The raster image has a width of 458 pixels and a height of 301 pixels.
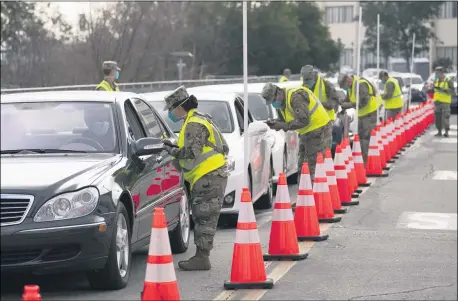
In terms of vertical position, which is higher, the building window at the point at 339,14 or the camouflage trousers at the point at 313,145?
the building window at the point at 339,14

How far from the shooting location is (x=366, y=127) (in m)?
21.9

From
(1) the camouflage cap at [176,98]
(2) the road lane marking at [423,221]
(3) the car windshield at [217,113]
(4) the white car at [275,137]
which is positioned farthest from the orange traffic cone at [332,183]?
(1) the camouflage cap at [176,98]

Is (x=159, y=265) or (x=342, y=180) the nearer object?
→ (x=159, y=265)

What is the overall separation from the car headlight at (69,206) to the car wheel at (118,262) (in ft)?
1.04

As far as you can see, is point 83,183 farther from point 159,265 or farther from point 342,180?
point 342,180

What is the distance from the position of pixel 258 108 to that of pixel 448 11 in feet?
281

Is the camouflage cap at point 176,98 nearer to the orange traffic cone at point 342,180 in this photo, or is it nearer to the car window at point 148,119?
the car window at point 148,119

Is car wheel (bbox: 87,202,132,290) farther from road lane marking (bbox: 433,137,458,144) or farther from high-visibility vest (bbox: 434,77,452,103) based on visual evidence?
high-visibility vest (bbox: 434,77,452,103)

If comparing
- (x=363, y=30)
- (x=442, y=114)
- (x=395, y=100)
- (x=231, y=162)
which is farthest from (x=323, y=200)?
(x=363, y=30)

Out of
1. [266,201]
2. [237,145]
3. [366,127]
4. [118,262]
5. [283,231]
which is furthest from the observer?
[366,127]

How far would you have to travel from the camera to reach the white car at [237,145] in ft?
44.0

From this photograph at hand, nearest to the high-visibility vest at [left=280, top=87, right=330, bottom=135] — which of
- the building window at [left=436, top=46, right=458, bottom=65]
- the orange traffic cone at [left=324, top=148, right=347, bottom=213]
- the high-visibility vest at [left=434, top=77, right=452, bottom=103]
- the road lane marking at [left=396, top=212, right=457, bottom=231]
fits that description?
the orange traffic cone at [left=324, top=148, right=347, bottom=213]

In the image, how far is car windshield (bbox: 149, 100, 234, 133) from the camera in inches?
579

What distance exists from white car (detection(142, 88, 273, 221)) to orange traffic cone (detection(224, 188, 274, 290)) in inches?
154
